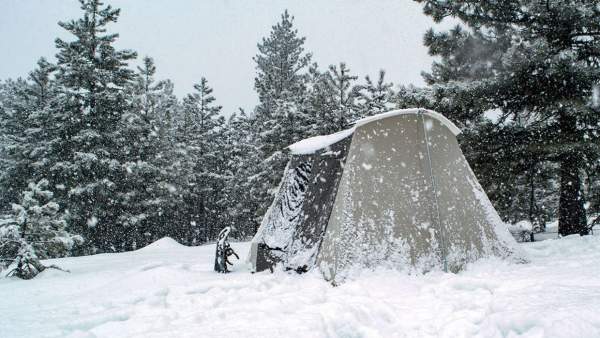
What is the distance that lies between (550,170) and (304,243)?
784cm

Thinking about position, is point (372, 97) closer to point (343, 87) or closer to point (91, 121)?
point (343, 87)

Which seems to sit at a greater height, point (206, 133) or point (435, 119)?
point (206, 133)

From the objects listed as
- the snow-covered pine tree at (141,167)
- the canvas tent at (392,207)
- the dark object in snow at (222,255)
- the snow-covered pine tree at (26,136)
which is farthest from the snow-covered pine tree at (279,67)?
the canvas tent at (392,207)

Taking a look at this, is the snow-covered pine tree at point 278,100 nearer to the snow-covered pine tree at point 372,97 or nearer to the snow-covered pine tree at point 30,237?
the snow-covered pine tree at point 372,97

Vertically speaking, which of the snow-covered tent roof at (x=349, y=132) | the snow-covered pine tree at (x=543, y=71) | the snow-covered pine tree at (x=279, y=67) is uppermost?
the snow-covered pine tree at (x=279, y=67)

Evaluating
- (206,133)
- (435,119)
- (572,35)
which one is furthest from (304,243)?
(206,133)

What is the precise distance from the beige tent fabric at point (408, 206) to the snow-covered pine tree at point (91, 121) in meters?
14.2

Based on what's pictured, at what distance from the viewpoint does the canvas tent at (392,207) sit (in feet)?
14.4

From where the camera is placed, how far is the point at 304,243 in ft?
15.9

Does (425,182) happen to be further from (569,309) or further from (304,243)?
(569,309)

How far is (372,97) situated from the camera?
17891 mm

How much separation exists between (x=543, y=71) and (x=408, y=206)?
5.06m

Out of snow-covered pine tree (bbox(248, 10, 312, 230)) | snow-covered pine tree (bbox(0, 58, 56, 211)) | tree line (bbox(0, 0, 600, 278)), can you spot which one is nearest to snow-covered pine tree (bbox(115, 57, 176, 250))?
tree line (bbox(0, 0, 600, 278))

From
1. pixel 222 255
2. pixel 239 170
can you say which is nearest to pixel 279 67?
pixel 239 170
